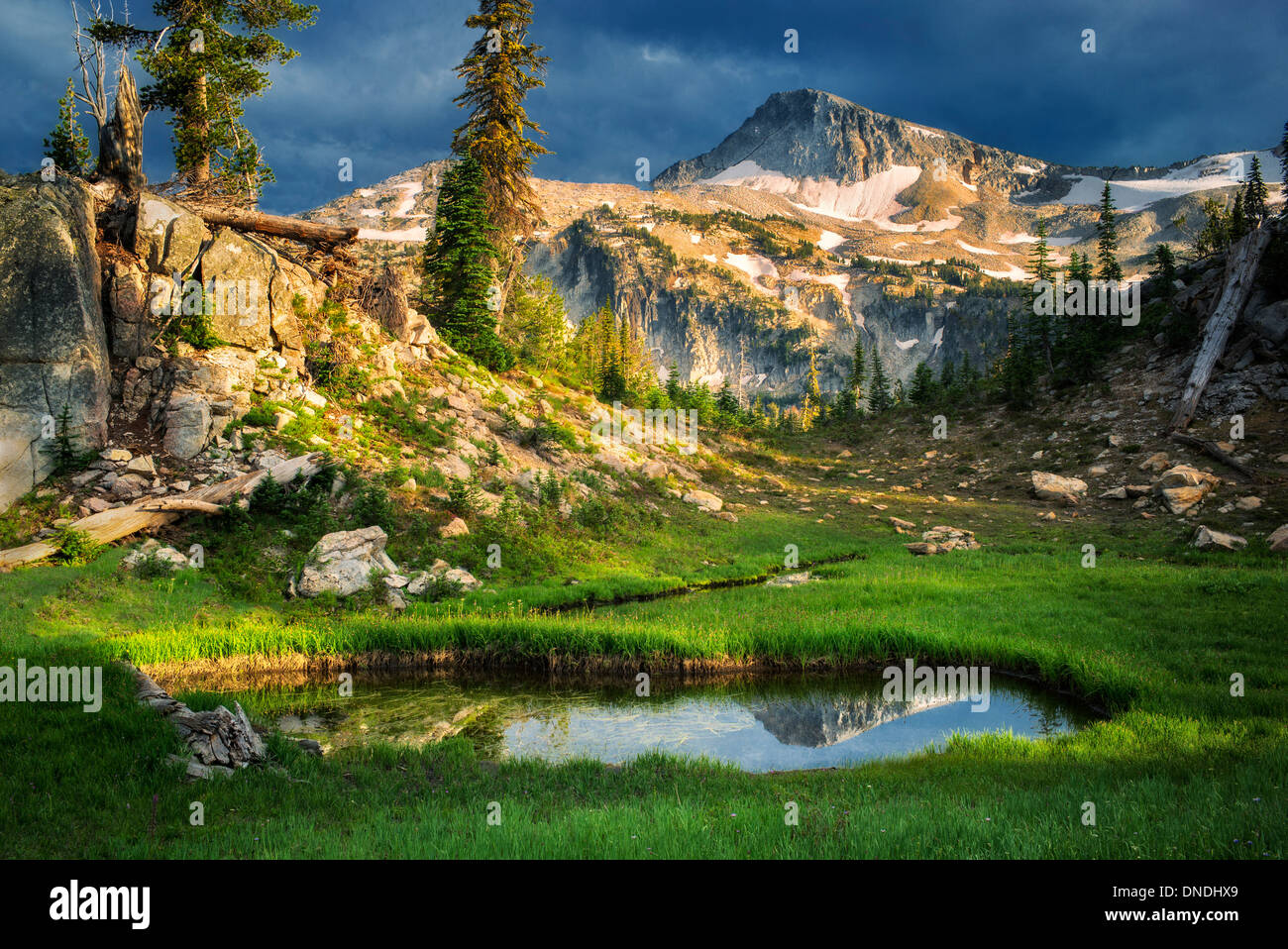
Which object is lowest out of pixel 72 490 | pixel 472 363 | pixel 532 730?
pixel 532 730

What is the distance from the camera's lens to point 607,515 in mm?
33469

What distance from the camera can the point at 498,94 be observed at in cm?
4222

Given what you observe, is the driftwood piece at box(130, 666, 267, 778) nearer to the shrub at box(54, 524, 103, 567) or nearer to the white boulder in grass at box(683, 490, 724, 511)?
the shrub at box(54, 524, 103, 567)

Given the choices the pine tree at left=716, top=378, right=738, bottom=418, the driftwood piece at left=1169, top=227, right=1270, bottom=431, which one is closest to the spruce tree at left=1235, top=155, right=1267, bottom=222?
the driftwood piece at left=1169, top=227, right=1270, bottom=431

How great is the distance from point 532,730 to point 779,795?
6.89 meters

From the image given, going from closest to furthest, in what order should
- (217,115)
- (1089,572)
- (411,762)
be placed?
(411,762)
(1089,572)
(217,115)

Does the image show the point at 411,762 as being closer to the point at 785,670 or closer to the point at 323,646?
the point at 323,646

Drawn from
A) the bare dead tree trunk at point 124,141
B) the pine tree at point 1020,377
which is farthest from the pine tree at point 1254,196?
the bare dead tree trunk at point 124,141

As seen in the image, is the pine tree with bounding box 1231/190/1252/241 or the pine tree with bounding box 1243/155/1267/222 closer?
the pine tree with bounding box 1231/190/1252/241

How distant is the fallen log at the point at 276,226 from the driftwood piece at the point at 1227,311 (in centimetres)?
5262

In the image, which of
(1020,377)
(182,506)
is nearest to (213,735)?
(182,506)

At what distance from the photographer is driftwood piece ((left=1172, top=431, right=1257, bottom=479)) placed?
33.5 meters

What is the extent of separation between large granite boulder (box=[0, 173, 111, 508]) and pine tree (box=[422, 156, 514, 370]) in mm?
19780

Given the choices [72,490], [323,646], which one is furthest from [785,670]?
[72,490]
